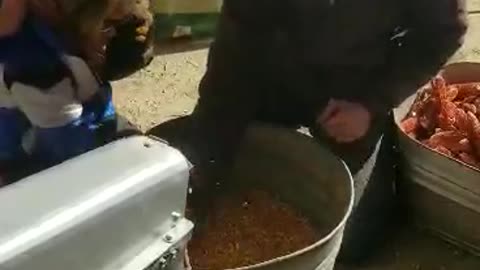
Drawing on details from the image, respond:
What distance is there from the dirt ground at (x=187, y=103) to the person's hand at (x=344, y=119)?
288mm

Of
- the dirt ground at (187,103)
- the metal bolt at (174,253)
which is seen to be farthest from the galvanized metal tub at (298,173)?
the metal bolt at (174,253)

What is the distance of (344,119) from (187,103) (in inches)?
25.0

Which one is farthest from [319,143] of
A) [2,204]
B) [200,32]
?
[200,32]

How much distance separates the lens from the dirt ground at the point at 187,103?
1.70 metres

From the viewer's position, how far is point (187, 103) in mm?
2053

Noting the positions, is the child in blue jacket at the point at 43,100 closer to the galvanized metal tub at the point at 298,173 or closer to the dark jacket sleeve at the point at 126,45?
the dark jacket sleeve at the point at 126,45

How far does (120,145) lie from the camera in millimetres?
981

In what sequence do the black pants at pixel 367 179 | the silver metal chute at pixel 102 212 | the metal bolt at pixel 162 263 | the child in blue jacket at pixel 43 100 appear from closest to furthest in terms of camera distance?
the silver metal chute at pixel 102 212 → the metal bolt at pixel 162 263 → the child in blue jacket at pixel 43 100 → the black pants at pixel 367 179

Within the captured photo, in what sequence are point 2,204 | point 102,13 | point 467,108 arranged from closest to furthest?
point 2,204 < point 102,13 < point 467,108

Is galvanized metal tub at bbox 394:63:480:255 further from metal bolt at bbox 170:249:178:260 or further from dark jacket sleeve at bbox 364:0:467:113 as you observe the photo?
metal bolt at bbox 170:249:178:260

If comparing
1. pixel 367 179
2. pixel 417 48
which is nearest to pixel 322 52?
pixel 417 48

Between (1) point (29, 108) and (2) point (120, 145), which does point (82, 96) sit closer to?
(1) point (29, 108)

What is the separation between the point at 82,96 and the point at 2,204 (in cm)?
60

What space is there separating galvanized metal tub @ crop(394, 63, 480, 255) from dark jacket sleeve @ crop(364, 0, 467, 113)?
0.51ft
